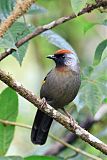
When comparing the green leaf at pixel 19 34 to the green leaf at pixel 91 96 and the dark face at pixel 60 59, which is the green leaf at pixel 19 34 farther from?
the dark face at pixel 60 59

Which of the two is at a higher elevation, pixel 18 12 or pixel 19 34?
pixel 18 12

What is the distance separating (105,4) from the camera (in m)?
2.79

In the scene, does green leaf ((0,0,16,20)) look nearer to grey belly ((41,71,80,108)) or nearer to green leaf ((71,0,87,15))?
green leaf ((71,0,87,15))

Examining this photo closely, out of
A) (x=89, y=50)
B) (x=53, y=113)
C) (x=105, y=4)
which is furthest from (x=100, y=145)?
(x=89, y=50)

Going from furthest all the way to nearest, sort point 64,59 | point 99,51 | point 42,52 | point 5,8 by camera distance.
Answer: point 42,52
point 64,59
point 99,51
point 5,8

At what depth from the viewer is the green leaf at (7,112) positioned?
131 inches

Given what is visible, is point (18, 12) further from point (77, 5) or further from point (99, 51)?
point (99, 51)

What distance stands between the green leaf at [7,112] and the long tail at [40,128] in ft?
1.05

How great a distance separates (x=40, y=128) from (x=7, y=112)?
406 millimetres

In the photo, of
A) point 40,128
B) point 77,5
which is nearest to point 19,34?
point 77,5

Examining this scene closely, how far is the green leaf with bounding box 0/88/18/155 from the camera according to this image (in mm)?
3320

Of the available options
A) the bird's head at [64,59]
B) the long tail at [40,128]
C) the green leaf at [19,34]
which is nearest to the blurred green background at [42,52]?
the bird's head at [64,59]

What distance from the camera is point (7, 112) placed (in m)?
3.38

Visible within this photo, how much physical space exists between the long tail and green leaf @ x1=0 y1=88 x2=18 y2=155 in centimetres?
32
